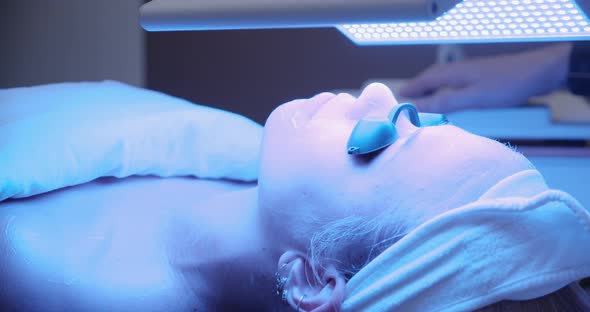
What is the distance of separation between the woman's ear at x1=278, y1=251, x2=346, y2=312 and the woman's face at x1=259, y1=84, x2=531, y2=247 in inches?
1.0

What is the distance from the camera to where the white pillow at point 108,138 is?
0.74 meters

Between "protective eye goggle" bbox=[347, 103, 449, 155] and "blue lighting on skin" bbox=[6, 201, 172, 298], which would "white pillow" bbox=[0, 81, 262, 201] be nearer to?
"blue lighting on skin" bbox=[6, 201, 172, 298]

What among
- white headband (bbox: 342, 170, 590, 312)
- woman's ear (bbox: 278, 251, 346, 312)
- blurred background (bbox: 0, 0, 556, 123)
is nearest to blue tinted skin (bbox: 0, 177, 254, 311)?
woman's ear (bbox: 278, 251, 346, 312)

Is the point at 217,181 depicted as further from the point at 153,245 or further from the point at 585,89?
the point at 585,89

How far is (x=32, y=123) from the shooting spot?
0.78m

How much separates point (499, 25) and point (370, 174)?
18cm

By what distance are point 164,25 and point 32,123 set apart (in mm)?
300

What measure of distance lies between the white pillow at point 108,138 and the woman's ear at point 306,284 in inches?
11.5

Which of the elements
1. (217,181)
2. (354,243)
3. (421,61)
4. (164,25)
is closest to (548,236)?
(354,243)

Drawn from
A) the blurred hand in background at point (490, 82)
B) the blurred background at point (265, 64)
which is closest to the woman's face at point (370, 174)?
the blurred hand in background at point (490, 82)

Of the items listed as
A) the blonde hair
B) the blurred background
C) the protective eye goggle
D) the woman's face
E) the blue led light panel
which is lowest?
the blurred background

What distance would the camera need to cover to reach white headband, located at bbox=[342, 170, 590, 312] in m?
0.54

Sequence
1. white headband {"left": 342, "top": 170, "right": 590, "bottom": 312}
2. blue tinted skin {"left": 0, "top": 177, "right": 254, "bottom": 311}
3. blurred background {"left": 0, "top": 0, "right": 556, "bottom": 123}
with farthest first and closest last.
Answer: blurred background {"left": 0, "top": 0, "right": 556, "bottom": 123} < blue tinted skin {"left": 0, "top": 177, "right": 254, "bottom": 311} < white headband {"left": 342, "top": 170, "right": 590, "bottom": 312}

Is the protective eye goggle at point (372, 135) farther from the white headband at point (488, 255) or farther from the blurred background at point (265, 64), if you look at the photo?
the blurred background at point (265, 64)
